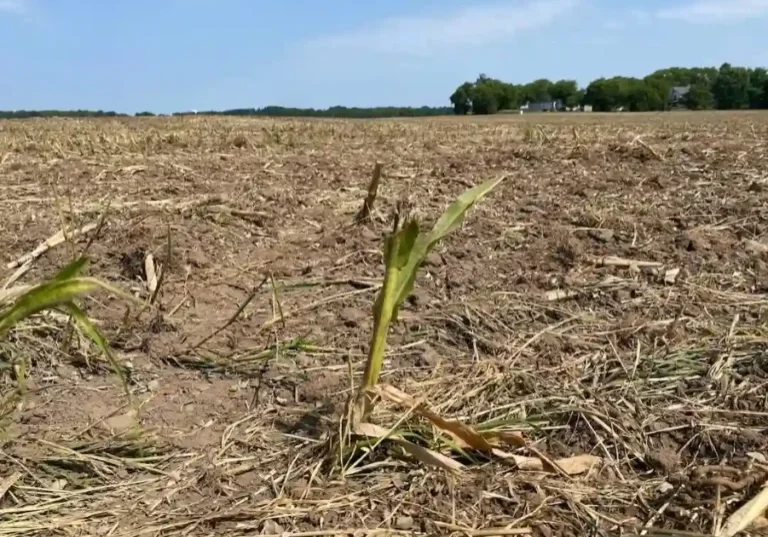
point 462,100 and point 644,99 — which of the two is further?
point 462,100

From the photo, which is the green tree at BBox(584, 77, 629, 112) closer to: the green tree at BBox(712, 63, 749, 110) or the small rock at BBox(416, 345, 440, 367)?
the green tree at BBox(712, 63, 749, 110)

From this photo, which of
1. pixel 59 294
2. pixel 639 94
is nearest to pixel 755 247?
pixel 59 294

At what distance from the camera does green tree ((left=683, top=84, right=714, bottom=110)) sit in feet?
148

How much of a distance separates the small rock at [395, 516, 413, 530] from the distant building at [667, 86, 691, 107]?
49057 mm

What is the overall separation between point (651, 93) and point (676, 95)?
3379mm

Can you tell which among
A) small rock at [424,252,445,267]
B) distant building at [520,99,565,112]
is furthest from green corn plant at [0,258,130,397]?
distant building at [520,99,565,112]

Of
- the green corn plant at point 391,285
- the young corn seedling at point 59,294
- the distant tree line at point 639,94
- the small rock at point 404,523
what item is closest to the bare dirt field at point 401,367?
the small rock at point 404,523

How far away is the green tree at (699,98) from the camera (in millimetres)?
45000

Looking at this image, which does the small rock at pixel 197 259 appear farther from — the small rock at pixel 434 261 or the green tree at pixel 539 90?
the green tree at pixel 539 90

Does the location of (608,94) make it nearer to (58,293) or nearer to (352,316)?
(352,316)

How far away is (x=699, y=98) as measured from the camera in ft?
148

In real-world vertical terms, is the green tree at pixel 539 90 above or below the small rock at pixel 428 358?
above

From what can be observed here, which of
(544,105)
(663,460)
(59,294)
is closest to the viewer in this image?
(59,294)

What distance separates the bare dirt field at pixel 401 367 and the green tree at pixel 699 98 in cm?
4464
